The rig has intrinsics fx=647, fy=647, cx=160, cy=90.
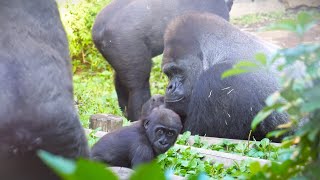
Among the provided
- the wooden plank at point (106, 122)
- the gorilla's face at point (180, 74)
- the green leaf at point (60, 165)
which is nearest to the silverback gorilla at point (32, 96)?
the green leaf at point (60, 165)

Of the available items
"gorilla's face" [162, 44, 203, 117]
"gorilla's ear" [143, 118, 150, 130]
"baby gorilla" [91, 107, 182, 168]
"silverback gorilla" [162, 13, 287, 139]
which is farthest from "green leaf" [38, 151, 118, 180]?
"gorilla's face" [162, 44, 203, 117]

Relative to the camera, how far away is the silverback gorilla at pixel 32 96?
6.56 feet

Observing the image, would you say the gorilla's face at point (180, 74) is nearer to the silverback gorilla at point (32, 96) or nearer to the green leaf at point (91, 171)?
the silverback gorilla at point (32, 96)

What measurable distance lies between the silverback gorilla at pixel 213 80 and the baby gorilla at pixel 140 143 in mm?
983

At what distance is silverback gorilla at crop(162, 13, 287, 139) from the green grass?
2.59ft

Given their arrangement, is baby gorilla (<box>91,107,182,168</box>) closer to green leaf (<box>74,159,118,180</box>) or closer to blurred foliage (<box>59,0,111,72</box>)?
green leaf (<box>74,159,118,180</box>)

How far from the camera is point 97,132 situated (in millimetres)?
4285

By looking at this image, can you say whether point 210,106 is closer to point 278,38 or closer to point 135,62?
point 135,62

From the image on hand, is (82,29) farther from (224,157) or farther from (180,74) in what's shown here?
(224,157)

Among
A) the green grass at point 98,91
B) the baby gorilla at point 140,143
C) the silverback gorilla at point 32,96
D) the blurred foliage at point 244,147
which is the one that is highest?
the silverback gorilla at point 32,96

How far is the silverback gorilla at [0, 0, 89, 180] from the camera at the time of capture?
200 centimetres

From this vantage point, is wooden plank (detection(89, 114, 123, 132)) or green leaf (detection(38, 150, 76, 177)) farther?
wooden plank (detection(89, 114, 123, 132))

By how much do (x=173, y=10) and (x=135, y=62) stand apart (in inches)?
31.3

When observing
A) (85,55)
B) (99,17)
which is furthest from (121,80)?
(85,55)
